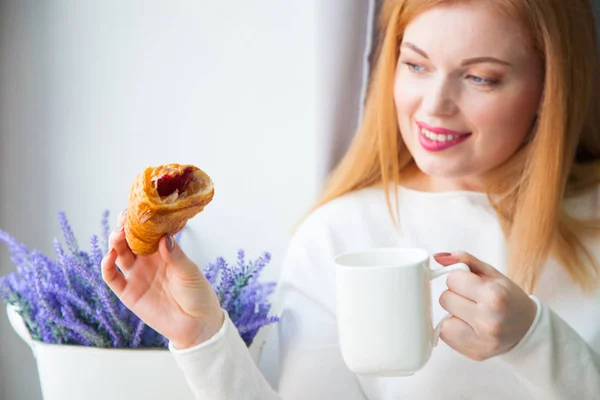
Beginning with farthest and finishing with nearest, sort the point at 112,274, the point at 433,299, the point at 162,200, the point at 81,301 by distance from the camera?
the point at 433,299, the point at 81,301, the point at 112,274, the point at 162,200

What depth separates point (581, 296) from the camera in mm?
1065

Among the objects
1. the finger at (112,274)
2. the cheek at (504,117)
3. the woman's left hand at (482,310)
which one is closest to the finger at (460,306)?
the woman's left hand at (482,310)

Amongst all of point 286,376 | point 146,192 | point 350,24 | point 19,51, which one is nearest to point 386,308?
point 146,192

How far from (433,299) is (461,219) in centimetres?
13

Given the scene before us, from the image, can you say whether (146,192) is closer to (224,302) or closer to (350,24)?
(224,302)


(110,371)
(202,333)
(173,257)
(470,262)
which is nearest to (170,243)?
(173,257)

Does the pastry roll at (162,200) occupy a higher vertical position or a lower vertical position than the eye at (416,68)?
lower

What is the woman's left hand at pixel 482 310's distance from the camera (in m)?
0.83

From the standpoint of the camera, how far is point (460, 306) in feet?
2.80

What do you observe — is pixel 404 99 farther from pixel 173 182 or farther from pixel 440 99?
pixel 173 182

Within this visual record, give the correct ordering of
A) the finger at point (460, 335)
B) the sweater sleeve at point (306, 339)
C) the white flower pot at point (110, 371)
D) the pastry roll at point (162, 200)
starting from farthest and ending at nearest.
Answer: the sweater sleeve at point (306, 339)
the white flower pot at point (110, 371)
the finger at point (460, 335)
the pastry roll at point (162, 200)

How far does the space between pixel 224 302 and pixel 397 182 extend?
0.33 meters

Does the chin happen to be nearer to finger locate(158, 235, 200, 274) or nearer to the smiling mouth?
the smiling mouth

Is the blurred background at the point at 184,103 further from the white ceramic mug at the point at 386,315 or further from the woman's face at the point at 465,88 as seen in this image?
the white ceramic mug at the point at 386,315
